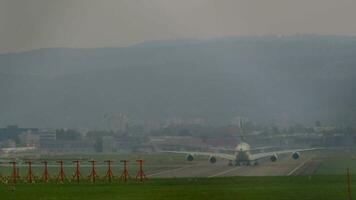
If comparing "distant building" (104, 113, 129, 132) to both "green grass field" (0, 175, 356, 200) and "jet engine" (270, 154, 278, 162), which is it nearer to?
"jet engine" (270, 154, 278, 162)

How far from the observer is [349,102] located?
12606 cm

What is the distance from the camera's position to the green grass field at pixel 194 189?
1955 inches

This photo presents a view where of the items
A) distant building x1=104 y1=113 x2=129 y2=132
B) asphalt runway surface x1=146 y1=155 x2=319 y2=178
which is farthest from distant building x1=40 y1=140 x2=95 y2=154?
asphalt runway surface x1=146 y1=155 x2=319 y2=178

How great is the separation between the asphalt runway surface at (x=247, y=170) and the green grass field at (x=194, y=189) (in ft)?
40.6

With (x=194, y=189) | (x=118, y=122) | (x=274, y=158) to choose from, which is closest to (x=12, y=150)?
(x=274, y=158)

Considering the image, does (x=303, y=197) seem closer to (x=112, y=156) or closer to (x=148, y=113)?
(x=112, y=156)

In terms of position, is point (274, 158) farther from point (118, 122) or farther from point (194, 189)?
point (118, 122)

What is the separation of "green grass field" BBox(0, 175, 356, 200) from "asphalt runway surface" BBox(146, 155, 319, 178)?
12388mm

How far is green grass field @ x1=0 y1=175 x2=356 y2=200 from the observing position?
49.7 meters

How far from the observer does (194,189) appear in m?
56.8

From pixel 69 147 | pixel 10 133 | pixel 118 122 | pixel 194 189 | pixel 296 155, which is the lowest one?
pixel 194 189

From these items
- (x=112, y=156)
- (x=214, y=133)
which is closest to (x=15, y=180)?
(x=112, y=156)

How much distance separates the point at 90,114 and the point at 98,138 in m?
58.8

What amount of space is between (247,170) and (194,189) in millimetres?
34618
